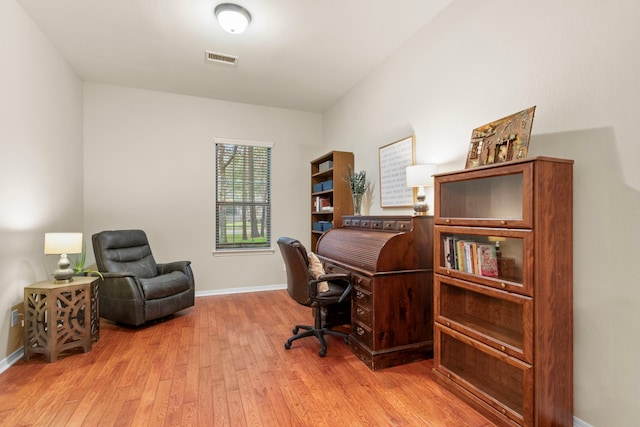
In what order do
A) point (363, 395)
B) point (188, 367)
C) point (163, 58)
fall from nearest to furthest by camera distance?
point (363, 395) < point (188, 367) < point (163, 58)

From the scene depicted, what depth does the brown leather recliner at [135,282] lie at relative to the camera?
10.3 feet

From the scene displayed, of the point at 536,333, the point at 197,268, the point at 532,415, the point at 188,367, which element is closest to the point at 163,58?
the point at 197,268

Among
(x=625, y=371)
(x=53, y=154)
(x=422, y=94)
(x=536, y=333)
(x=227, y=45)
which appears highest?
(x=227, y=45)

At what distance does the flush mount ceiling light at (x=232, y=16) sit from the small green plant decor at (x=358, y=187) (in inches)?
78.1

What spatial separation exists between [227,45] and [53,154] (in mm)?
2128

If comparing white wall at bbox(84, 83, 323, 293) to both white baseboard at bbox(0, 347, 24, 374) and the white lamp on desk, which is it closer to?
the white lamp on desk

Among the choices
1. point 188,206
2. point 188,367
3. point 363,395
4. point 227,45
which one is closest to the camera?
point 363,395

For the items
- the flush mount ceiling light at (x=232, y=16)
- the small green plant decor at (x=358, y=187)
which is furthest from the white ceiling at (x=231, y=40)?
the small green plant decor at (x=358, y=187)

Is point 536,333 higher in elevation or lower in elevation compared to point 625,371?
higher

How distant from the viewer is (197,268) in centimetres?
453

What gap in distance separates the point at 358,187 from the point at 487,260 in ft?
6.59

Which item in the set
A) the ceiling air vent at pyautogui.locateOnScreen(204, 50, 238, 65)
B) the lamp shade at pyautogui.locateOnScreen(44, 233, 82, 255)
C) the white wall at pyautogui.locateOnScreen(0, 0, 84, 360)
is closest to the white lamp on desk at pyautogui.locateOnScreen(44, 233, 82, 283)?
the lamp shade at pyautogui.locateOnScreen(44, 233, 82, 255)

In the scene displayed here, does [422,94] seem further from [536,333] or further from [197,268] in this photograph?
[197,268]

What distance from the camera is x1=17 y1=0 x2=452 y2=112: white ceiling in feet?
8.38
